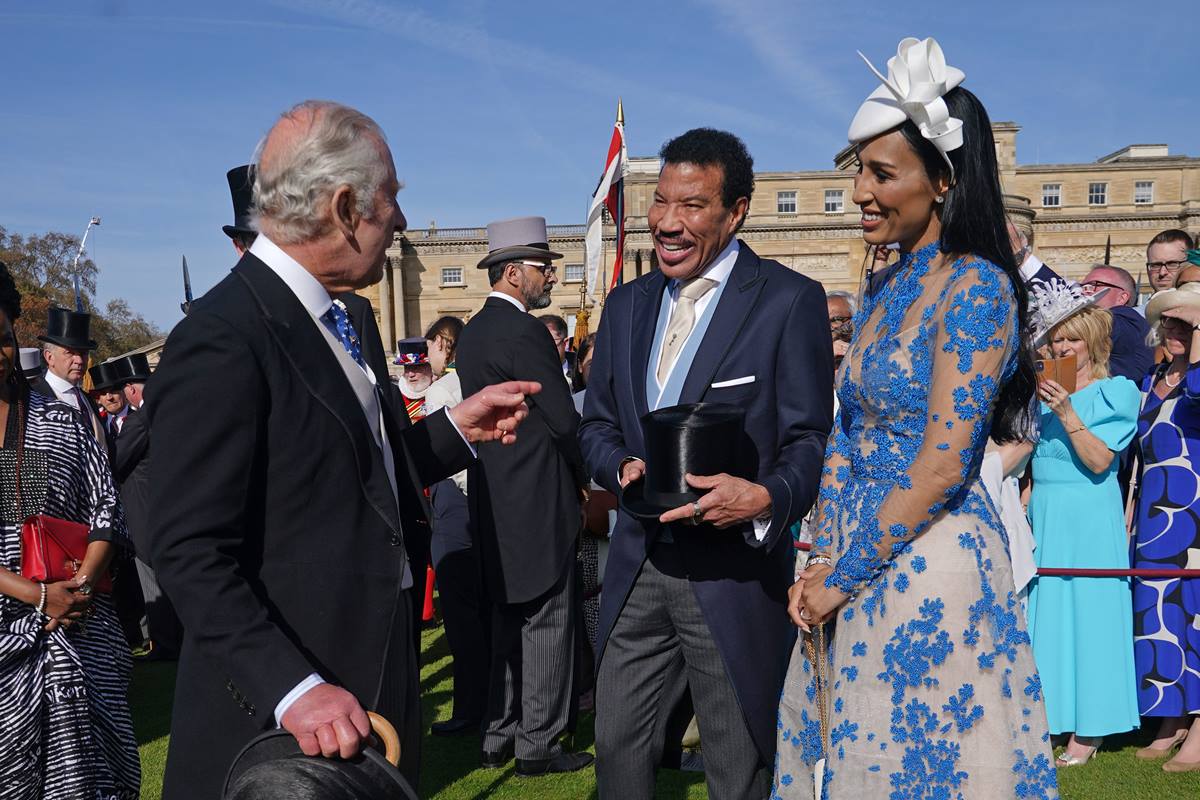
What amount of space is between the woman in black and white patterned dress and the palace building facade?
51.6m

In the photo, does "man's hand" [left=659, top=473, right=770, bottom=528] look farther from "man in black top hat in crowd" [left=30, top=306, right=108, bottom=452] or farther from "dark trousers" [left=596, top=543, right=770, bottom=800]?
"man in black top hat in crowd" [left=30, top=306, right=108, bottom=452]

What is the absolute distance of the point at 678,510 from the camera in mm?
2887

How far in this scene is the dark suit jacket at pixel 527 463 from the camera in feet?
18.1

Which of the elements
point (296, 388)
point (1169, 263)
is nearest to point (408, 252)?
point (1169, 263)

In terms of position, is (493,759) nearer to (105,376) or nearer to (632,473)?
(632,473)

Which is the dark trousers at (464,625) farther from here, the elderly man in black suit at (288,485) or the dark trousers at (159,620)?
the elderly man in black suit at (288,485)

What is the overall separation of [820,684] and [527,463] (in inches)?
115

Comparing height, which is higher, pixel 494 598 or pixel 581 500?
pixel 581 500

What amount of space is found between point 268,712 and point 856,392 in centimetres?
184

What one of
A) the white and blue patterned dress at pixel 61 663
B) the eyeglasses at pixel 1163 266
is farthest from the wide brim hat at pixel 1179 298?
the white and blue patterned dress at pixel 61 663

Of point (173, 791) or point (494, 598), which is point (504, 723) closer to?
point (494, 598)

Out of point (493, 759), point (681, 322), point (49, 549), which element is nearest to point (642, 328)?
point (681, 322)

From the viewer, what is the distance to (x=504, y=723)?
5785mm

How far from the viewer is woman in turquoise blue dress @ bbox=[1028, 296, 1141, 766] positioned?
17.9ft
